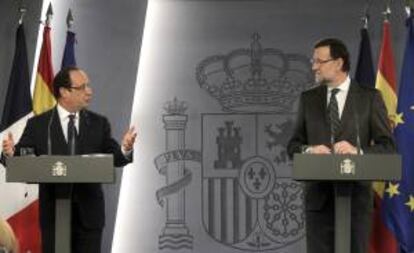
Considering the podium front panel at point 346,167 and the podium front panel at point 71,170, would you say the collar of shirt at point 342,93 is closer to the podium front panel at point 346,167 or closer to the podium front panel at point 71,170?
the podium front panel at point 346,167

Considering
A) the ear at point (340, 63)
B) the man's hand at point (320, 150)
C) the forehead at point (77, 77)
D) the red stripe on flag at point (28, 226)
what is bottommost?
the red stripe on flag at point (28, 226)

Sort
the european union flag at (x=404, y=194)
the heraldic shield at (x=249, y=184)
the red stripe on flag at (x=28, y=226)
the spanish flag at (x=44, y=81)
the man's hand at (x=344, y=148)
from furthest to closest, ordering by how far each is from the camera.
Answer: the heraldic shield at (x=249, y=184) < the spanish flag at (x=44, y=81) < the red stripe on flag at (x=28, y=226) < the european union flag at (x=404, y=194) < the man's hand at (x=344, y=148)

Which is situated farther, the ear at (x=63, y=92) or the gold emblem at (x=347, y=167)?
the ear at (x=63, y=92)

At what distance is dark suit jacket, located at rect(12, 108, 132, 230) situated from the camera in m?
3.91

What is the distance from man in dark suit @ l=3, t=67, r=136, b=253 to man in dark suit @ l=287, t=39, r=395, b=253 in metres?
0.98

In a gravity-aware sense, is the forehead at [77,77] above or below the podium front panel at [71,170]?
above

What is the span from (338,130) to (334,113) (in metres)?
0.09

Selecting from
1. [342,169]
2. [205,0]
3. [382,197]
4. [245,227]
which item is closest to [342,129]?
[342,169]

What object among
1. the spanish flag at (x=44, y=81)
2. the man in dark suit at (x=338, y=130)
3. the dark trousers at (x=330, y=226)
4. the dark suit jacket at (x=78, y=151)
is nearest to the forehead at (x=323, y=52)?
the man in dark suit at (x=338, y=130)

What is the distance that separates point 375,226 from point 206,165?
1.43m

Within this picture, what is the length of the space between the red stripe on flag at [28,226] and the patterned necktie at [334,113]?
2448 millimetres

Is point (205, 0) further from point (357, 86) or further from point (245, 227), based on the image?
point (357, 86)

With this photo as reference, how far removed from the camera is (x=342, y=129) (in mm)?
3633

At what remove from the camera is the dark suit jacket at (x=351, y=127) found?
362 centimetres
